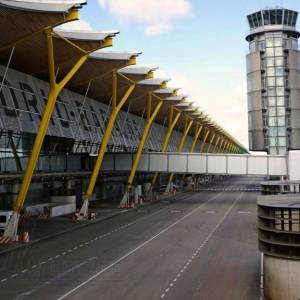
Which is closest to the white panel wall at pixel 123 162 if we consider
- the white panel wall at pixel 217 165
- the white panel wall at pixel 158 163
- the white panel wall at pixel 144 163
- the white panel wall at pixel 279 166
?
the white panel wall at pixel 144 163

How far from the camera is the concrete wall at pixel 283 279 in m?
19.3

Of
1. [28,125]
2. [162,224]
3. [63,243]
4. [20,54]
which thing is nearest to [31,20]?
[20,54]

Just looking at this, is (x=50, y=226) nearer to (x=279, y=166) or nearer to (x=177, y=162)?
(x=177, y=162)

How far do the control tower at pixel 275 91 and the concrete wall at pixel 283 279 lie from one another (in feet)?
345

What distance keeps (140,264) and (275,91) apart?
101 m

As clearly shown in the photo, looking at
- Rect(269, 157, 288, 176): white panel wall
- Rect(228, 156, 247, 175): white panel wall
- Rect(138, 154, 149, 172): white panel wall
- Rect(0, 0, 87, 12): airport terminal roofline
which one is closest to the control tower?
Rect(228, 156, 247, 175): white panel wall

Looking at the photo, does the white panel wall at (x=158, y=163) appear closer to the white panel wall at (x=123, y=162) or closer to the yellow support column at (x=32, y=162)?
the white panel wall at (x=123, y=162)

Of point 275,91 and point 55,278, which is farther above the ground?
point 275,91

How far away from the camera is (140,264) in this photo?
93.9 ft

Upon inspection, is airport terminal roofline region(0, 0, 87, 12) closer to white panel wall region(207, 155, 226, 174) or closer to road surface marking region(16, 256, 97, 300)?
road surface marking region(16, 256, 97, 300)

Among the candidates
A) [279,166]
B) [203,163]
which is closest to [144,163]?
[203,163]

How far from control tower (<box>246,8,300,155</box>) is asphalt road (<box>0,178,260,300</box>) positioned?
7934 centimetres

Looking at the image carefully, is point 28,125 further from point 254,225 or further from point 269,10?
point 269,10

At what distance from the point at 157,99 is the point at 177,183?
188 feet
